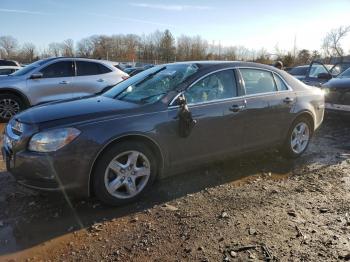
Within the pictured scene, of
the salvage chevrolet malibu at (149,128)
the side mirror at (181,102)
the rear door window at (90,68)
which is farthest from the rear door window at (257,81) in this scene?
the rear door window at (90,68)

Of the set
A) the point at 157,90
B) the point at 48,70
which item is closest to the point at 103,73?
the point at 48,70

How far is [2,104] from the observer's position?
29.9 feet

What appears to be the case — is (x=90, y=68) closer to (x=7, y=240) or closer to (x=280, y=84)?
(x=280, y=84)

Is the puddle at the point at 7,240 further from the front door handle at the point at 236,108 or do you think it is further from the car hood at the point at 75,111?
the front door handle at the point at 236,108

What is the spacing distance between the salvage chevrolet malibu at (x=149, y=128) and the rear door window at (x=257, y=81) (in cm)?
1

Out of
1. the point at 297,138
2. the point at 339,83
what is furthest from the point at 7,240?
the point at 339,83

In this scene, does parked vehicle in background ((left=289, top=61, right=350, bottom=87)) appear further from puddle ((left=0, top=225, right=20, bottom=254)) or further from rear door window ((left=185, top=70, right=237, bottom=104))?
puddle ((left=0, top=225, right=20, bottom=254))

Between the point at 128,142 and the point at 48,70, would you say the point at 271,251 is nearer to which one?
the point at 128,142

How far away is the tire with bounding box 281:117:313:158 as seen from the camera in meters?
5.80

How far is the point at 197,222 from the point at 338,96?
635cm

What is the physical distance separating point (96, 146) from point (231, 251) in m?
1.66

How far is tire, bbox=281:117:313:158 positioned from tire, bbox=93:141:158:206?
2.53 meters

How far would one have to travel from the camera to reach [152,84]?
4812 mm

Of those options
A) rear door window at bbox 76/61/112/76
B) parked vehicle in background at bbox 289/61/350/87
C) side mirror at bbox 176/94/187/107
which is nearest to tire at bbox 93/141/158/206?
side mirror at bbox 176/94/187/107
